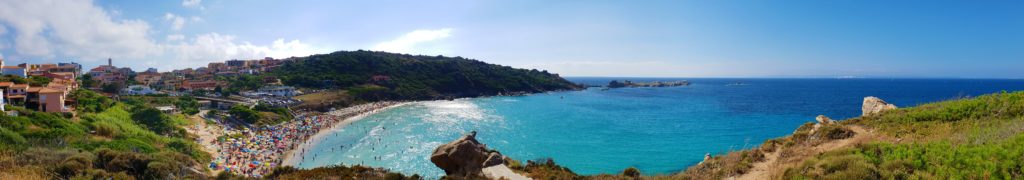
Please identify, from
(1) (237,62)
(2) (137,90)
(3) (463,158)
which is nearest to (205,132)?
(2) (137,90)

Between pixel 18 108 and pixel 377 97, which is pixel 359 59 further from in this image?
pixel 18 108

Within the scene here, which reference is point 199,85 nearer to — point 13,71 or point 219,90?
point 219,90

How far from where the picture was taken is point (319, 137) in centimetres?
4169

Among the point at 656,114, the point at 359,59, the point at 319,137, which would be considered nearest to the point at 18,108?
the point at 319,137

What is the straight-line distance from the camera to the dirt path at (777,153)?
10.9m

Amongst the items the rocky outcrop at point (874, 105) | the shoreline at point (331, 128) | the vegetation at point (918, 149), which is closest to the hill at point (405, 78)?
the shoreline at point (331, 128)

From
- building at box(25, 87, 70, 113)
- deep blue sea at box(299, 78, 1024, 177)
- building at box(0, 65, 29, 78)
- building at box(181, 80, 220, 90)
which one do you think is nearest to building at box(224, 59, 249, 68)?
building at box(181, 80, 220, 90)

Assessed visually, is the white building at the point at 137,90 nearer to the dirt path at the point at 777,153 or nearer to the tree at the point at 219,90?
the tree at the point at 219,90

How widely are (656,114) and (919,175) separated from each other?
54.1 m

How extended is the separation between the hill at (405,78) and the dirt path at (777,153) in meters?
70.5

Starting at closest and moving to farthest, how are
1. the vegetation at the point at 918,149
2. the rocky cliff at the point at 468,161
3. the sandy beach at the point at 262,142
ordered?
the vegetation at the point at 918,149
the rocky cliff at the point at 468,161
the sandy beach at the point at 262,142

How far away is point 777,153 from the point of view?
42.7ft

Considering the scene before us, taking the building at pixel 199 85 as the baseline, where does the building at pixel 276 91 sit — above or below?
below

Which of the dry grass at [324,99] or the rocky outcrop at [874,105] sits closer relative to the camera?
the rocky outcrop at [874,105]
